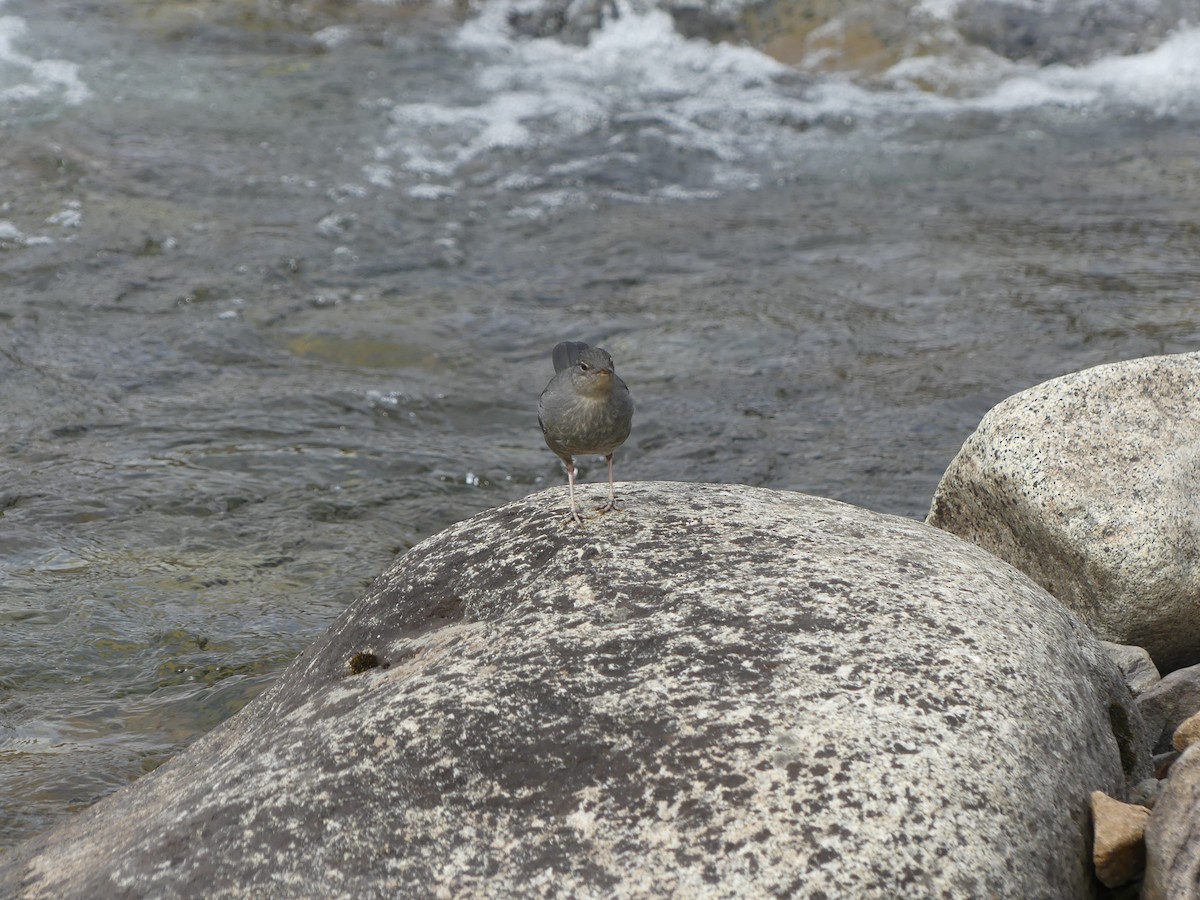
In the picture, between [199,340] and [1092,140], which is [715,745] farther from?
[1092,140]

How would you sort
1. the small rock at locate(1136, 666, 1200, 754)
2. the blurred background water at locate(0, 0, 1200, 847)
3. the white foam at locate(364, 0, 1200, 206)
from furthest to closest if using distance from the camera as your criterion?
1. the white foam at locate(364, 0, 1200, 206)
2. the blurred background water at locate(0, 0, 1200, 847)
3. the small rock at locate(1136, 666, 1200, 754)

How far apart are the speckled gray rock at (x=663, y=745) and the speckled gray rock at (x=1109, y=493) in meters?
0.84

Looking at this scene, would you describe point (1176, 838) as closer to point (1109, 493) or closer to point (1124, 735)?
point (1124, 735)

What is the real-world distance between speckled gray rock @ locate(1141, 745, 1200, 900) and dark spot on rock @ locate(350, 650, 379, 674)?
2.04 meters

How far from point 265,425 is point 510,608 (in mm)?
4118

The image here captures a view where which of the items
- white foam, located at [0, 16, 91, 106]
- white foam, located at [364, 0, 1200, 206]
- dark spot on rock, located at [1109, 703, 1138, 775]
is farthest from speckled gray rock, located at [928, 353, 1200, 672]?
white foam, located at [0, 16, 91, 106]

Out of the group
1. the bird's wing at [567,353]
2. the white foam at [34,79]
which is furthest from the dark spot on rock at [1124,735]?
the white foam at [34,79]

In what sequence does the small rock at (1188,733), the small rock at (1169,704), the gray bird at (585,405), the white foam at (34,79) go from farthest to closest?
the white foam at (34,79) → the gray bird at (585,405) → the small rock at (1169,704) → the small rock at (1188,733)

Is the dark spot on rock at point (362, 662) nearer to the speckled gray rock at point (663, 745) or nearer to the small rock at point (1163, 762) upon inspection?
Answer: the speckled gray rock at point (663, 745)

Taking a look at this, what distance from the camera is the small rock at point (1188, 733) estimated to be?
3736mm

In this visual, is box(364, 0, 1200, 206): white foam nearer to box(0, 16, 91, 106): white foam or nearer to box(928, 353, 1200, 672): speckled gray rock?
box(0, 16, 91, 106): white foam

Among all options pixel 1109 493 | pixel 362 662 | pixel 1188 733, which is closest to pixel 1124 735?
pixel 1188 733

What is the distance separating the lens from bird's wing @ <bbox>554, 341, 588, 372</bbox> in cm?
438

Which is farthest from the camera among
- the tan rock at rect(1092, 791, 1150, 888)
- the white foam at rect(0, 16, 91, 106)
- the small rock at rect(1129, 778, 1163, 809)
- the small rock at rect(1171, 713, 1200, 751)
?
the white foam at rect(0, 16, 91, 106)
